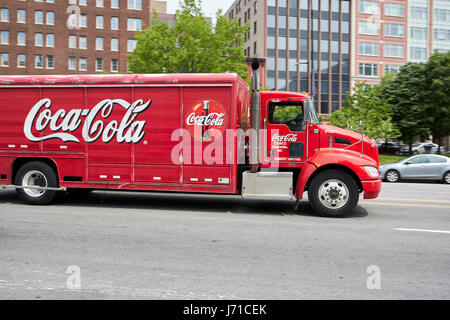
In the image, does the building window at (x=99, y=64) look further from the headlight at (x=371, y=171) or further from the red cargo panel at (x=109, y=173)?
the headlight at (x=371, y=171)

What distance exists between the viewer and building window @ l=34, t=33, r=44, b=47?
5831cm

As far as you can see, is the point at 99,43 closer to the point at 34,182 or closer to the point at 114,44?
the point at 114,44

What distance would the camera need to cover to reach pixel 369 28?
66500 mm

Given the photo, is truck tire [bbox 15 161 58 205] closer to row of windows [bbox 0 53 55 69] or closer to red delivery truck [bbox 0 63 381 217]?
red delivery truck [bbox 0 63 381 217]

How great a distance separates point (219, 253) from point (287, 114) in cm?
437

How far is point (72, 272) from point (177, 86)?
514cm

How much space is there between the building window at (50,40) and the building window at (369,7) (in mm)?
50346

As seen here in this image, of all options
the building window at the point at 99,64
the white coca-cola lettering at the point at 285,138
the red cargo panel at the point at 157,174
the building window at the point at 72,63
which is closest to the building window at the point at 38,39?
the building window at the point at 72,63

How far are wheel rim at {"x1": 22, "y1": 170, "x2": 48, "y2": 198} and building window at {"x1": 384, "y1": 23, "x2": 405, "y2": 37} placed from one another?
68560 mm

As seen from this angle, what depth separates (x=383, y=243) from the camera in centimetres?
606

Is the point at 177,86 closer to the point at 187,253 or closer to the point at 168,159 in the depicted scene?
the point at 168,159

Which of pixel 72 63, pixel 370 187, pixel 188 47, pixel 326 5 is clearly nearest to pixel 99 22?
pixel 72 63

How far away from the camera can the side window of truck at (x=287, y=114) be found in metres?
8.72
